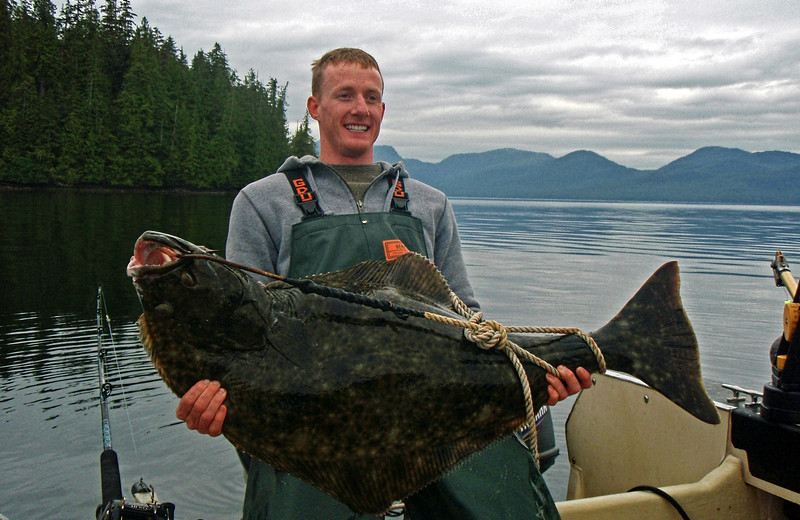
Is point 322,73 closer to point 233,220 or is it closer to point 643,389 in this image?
point 233,220

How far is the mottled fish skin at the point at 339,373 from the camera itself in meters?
2.02

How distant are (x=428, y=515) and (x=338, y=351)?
1.09 m

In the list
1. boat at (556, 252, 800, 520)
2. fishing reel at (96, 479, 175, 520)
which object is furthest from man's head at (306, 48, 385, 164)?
boat at (556, 252, 800, 520)

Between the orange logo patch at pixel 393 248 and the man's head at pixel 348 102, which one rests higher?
the man's head at pixel 348 102

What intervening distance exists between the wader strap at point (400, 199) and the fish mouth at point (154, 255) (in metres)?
1.61

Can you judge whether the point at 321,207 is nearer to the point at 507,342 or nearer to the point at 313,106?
the point at 313,106

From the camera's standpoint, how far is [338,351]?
2.19 metres

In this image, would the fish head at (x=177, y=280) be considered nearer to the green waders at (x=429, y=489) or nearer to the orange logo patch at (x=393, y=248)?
the green waders at (x=429, y=489)

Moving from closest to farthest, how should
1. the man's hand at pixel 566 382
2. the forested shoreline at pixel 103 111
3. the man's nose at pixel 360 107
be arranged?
the man's hand at pixel 566 382 < the man's nose at pixel 360 107 < the forested shoreline at pixel 103 111

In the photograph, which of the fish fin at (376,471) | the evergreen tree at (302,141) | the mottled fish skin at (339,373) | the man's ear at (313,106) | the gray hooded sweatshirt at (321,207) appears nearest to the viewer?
the mottled fish skin at (339,373)

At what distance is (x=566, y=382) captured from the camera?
248 centimetres

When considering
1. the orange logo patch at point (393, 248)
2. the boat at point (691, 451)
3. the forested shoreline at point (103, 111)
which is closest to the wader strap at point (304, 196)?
the orange logo patch at point (393, 248)

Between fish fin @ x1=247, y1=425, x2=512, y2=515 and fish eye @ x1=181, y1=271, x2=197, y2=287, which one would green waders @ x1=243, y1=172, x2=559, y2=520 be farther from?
fish eye @ x1=181, y1=271, x2=197, y2=287

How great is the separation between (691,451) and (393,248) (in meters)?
2.69
